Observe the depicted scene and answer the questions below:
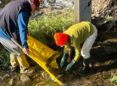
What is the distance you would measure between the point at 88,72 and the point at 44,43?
1.08 meters

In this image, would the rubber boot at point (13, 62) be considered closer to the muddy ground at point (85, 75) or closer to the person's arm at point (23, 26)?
the muddy ground at point (85, 75)

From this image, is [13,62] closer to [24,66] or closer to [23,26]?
[24,66]

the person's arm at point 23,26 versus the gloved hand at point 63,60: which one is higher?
the person's arm at point 23,26

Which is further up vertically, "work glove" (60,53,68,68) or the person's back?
the person's back

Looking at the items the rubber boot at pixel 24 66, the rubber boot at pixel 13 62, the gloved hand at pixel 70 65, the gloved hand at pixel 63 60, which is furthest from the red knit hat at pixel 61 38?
the rubber boot at pixel 13 62

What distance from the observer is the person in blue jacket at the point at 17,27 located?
722cm

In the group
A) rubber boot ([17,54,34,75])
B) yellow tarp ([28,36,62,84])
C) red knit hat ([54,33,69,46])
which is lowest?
rubber boot ([17,54,34,75])

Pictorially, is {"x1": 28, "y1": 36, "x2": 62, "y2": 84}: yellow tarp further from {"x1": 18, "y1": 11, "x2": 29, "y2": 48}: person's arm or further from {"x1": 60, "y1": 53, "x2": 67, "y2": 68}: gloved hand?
{"x1": 18, "y1": 11, "x2": 29, "y2": 48}: person's arm

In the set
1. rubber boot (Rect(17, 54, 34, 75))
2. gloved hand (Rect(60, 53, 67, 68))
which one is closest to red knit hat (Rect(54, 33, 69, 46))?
gloved hand (Rect(60, 53, 67, 68))

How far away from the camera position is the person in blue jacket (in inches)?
284

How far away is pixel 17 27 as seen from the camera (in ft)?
24.8

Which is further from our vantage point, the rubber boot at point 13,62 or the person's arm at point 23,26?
the rubber boot at point 13,62

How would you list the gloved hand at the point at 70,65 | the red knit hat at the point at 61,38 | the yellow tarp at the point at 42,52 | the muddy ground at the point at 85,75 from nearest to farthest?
the red knit hat at the point at 61,38, the gloved hand at the point at 70,65, the muddy ground at the point at 85,75, the yellow tarp at the point at 42,52

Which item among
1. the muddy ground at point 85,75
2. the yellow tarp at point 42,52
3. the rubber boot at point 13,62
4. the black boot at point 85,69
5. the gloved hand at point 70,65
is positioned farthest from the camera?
the rubber boot at point 13,62
